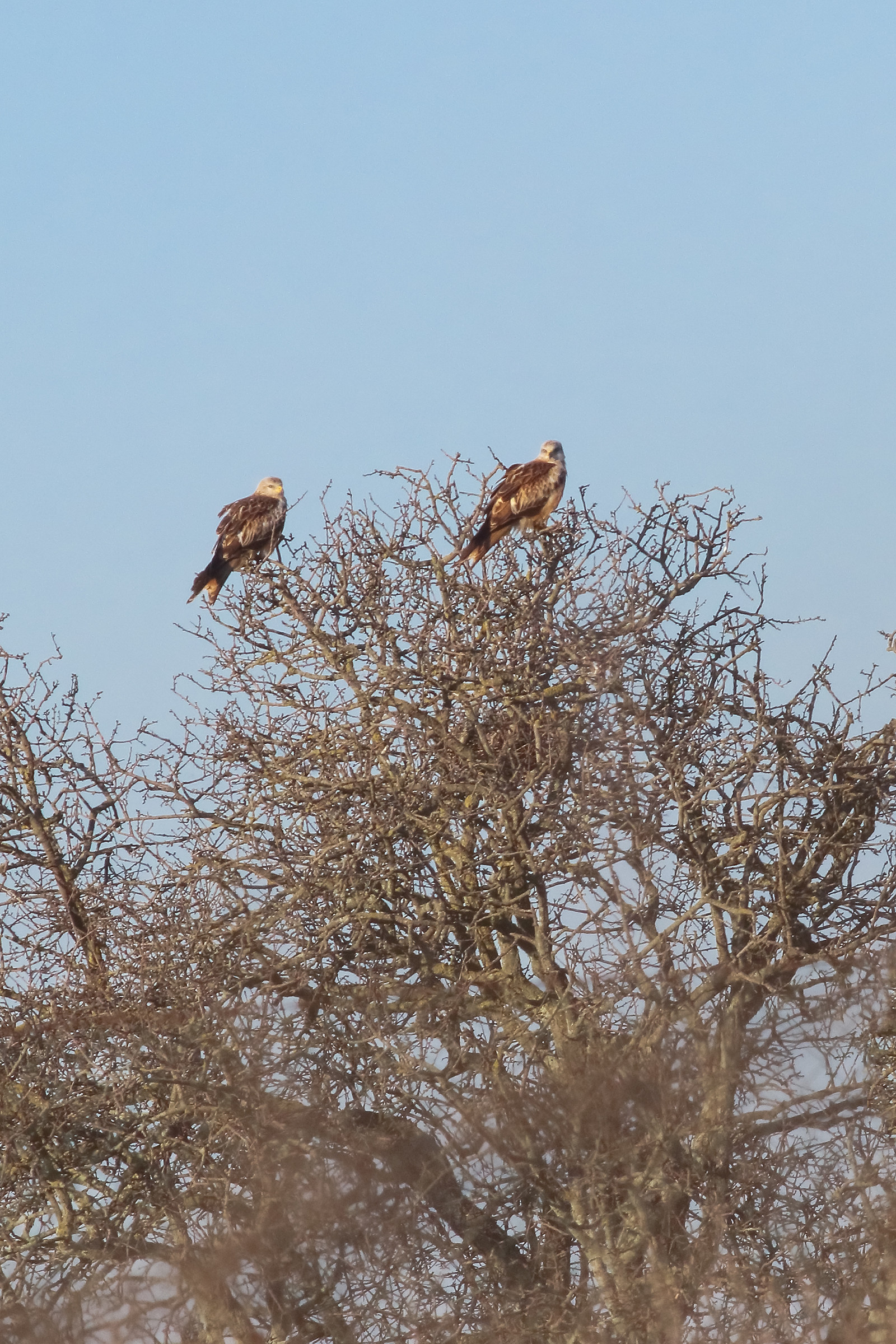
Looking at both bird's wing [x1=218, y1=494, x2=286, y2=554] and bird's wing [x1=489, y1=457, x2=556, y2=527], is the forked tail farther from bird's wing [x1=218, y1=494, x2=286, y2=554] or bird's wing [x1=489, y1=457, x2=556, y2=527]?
bird's wing [x1=489, y1=457, x2=556, y2=527]

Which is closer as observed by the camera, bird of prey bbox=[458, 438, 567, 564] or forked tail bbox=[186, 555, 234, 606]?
bird of prey bbox=[458, 438, 567, 564]

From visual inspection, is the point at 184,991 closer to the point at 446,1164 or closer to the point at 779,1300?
the point at 446,1164

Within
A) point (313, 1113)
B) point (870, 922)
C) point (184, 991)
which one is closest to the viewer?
point (313, 1113)

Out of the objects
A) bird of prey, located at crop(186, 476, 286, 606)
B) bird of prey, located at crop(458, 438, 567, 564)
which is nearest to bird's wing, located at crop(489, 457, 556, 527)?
bird of prey, located at crop(458, 438, 567, 564)

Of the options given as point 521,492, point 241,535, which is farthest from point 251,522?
point 521,492

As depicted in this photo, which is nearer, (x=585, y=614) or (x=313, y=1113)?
(x=313, y=1113)

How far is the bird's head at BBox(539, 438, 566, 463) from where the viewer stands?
12.7 m

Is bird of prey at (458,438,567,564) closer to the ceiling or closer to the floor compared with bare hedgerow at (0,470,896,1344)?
closer to the ceiling

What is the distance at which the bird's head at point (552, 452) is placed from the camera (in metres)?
12.7

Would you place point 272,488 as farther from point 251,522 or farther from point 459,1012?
point 459,1012

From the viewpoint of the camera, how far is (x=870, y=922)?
9164 mm

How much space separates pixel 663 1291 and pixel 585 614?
3.79m

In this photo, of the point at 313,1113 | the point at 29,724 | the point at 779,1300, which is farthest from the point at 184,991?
the point at 779,1300

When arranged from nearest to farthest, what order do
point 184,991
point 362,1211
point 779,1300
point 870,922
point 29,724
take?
point 779,1300 → point 362,1211 → point 184,991 → point 870,922 → point 29,724
